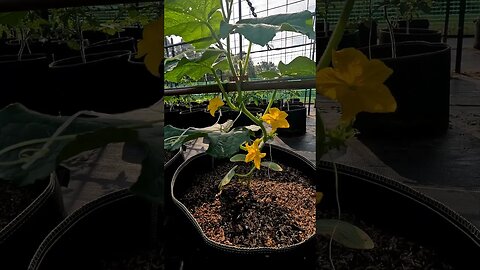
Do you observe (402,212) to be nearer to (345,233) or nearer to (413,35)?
(345,233)

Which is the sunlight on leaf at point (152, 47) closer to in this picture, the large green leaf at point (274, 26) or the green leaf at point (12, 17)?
the large green leaf at point (274, 26)

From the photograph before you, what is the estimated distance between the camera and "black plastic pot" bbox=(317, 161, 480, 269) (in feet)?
1.89

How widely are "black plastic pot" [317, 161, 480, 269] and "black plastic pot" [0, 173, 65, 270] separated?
48cm

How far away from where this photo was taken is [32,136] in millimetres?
737

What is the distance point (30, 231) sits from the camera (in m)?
0.79

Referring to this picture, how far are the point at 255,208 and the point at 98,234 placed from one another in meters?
0.30

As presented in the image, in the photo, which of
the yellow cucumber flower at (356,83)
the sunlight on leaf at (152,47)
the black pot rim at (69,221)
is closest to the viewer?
the yellow cucumber flower at (356,83)

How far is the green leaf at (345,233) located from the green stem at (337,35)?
0.75 feet

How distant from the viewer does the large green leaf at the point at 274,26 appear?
62 cm

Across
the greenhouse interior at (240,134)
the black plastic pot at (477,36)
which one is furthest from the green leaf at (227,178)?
the black plastic pot at (477,36)

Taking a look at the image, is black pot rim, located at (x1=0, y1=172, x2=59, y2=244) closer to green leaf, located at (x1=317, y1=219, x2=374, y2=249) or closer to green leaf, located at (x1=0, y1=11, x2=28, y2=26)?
green leaf, located at (x1=0, y1=11, x2=28, y2=26)

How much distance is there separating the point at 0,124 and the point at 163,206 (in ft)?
1.08

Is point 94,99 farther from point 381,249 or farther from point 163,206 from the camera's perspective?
point 381,249

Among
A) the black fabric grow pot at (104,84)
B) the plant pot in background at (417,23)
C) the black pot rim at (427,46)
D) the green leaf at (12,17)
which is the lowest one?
the black fabric grow pot at (104,84)
